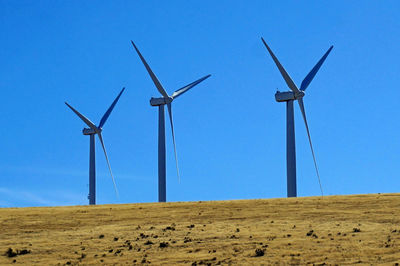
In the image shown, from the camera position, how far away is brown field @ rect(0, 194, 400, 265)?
32594 mm

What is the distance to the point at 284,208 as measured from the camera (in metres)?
46.8

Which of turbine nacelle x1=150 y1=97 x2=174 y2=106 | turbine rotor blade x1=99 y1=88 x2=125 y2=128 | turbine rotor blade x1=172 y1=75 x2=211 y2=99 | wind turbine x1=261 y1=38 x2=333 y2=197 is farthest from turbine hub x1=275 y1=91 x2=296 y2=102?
turbine rotor blade x1=99 y1=88 x2=125 y2=128

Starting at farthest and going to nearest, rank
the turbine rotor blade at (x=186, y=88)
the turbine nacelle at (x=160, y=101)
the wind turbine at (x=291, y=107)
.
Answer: the turbine rotor blade at (x=186, y=88)
the turbine nacelle at (x=160, y=101)
the wind turbine at (x=291, y=107)

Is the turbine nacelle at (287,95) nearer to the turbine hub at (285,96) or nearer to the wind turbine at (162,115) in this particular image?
the turbine hub at (285,96)

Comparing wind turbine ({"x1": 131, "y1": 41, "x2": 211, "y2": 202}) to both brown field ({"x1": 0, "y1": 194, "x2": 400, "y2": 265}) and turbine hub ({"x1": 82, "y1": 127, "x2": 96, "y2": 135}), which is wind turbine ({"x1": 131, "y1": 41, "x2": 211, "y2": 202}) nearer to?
turbine hub ({"x1": 82, "y1": 127, "x2": 96, "y2": 135})

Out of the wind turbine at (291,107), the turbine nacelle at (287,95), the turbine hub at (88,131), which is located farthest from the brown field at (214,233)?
the turbine hub at (88,131)

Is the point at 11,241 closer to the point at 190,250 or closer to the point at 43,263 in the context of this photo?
the point at 43,263

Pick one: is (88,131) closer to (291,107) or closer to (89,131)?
(89,131)

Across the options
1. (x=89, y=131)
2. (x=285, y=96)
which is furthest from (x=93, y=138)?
(x=285, y=96)

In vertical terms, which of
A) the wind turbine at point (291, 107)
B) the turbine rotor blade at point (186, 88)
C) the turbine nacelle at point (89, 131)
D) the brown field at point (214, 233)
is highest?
the turbine rotor blade at point (186, 88)

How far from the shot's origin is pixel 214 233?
125ft

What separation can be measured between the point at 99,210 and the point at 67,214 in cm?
284

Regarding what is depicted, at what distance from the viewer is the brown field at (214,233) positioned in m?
32.6

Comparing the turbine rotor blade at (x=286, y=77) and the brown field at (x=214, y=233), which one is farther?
the turbine rotor blade at (x=286, y=77)
